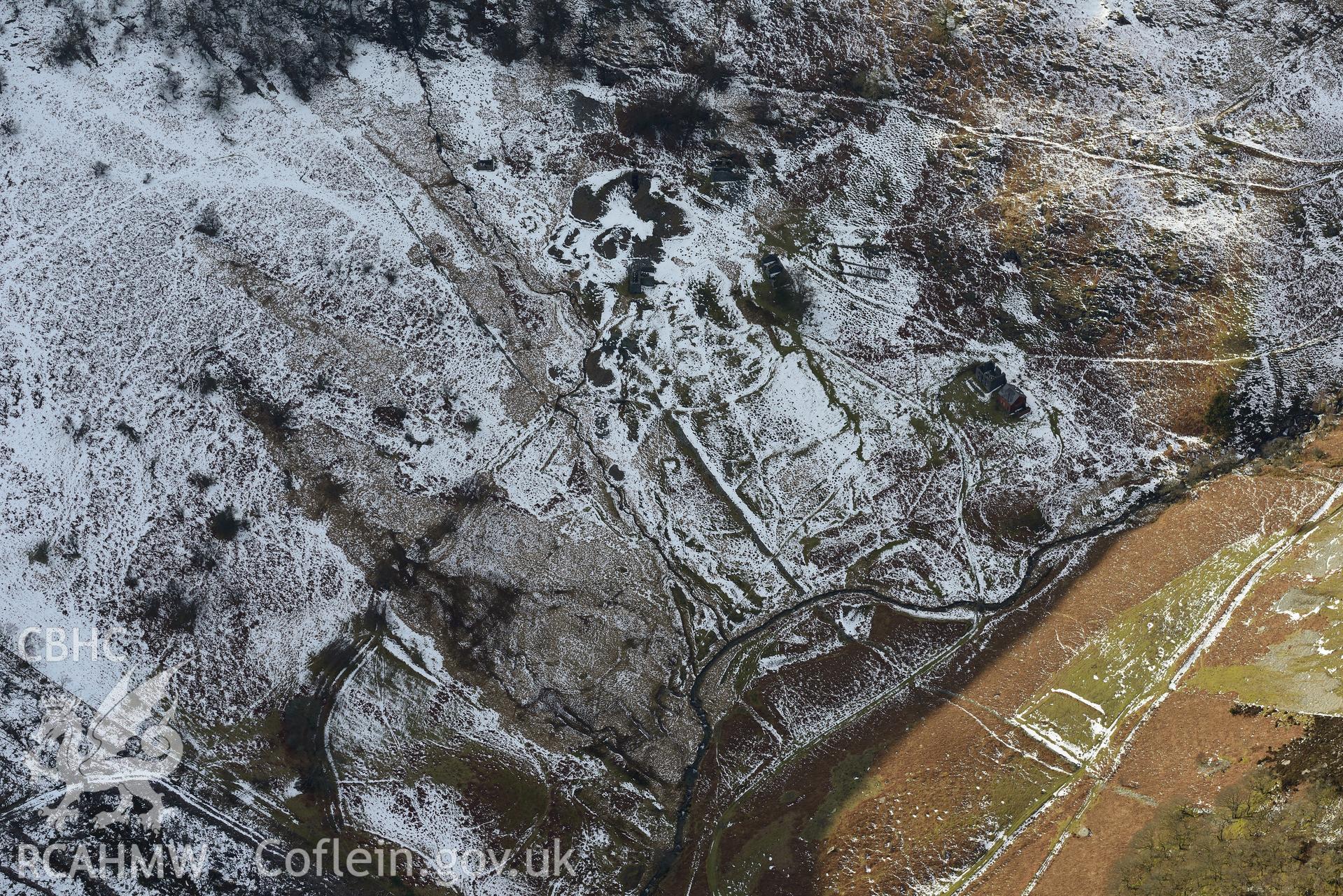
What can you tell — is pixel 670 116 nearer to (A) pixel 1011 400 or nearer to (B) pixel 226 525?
(A) pixel 1011 400

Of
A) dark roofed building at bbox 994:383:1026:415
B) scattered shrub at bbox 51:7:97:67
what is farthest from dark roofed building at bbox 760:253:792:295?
scattered shrub at bbox 51:7:97:67

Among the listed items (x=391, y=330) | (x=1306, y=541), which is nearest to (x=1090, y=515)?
(x=1306, y=541)

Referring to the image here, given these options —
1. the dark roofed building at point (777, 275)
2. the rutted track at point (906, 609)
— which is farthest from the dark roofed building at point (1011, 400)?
the dark roofed building at point (777, 275)

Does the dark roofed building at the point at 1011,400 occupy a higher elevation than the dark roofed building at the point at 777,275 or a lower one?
lower

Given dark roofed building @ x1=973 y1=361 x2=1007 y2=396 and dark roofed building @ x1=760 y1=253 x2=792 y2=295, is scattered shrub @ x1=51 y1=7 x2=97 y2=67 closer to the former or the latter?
dark roofed building @ x1=760 y1=253 x2=792 y2=295

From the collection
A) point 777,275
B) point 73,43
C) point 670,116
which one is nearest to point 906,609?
point 777,275

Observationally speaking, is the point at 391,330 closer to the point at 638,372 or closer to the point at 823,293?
the point at 638,372

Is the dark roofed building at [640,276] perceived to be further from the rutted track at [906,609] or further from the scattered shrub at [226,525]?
the scattered shrub at [226,525]
